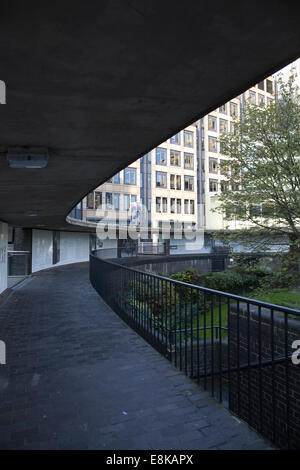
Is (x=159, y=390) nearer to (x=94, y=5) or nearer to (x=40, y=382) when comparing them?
(x=40, y=382)

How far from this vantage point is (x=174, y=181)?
156 ft

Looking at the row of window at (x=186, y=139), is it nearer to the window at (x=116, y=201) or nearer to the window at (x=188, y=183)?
the window at (x=188, y=183)

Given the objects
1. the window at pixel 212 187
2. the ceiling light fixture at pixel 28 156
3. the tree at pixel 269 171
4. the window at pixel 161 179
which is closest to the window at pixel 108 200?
the window at pixel 161 179

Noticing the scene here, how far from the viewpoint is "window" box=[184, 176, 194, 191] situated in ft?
159

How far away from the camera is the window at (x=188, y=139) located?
47.9 meters

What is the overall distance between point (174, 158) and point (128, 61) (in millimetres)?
46448

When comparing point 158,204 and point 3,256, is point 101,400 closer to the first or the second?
point 3,256

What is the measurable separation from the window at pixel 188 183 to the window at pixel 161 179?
3.65m

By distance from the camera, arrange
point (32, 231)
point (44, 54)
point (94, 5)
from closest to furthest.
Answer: point (94, 5) < point (44, 54) < point (32, 231)

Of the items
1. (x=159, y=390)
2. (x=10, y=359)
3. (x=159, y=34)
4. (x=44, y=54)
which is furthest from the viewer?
(x=10, y=359)

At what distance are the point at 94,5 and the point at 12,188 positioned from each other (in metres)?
5.33

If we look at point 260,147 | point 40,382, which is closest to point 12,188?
point 40,382

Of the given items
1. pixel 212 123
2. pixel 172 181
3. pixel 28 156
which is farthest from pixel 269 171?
pixel 212 123
